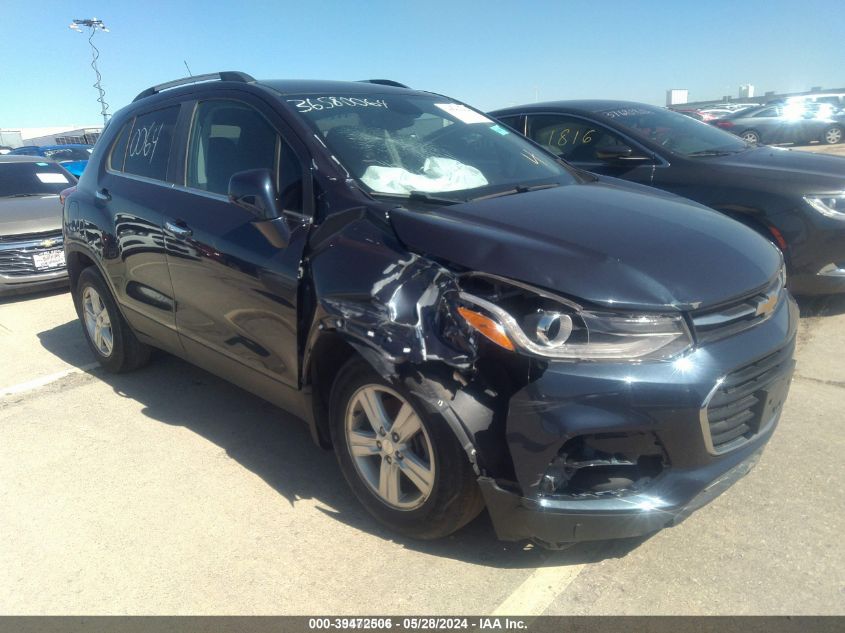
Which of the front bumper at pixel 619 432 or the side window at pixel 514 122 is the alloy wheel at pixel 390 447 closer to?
the front bumper at pixel 619 432

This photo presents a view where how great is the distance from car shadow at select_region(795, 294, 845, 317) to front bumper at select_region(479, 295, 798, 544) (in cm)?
338

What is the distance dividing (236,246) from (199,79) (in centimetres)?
141

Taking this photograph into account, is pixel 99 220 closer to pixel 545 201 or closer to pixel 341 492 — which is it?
pixel 341 492

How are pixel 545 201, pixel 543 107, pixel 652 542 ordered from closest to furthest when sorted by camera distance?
1. pixel 652 542
2. pixel 545 201
3. pixel 543 107

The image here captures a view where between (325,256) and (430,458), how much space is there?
0.92m

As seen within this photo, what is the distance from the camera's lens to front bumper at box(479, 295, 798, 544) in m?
2.15

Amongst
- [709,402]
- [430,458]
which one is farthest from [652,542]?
[430,458]

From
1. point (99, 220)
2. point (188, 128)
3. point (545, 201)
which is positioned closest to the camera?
point (545, 201)

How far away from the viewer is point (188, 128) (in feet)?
12.4

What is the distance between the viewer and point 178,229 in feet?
11.8

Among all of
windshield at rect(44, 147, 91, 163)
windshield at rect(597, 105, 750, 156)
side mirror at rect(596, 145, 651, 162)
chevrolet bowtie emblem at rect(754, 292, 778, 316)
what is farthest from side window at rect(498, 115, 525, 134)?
windshield at rect(44, 147, 91, 163)

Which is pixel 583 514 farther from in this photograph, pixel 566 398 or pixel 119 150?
pixel 119 150

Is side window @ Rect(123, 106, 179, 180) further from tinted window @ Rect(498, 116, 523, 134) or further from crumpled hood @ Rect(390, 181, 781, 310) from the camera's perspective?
tinted window @ Rect(498, 116, 523, 134)

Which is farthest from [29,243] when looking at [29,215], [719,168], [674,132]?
[719,168]
